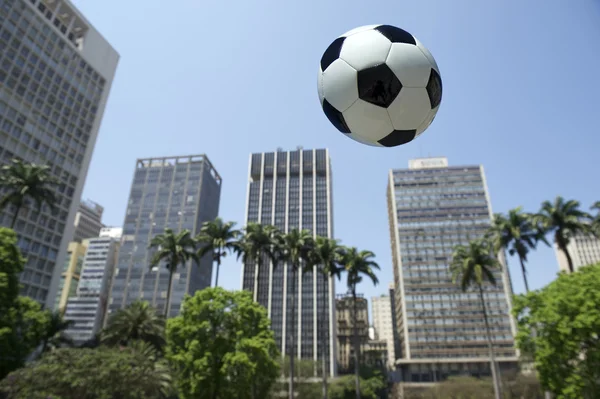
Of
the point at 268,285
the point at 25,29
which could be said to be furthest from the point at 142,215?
the point at 25,29

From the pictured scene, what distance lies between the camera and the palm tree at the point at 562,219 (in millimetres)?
33250

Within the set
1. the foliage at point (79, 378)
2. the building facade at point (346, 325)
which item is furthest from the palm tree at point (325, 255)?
the building facade at point (346, 325)

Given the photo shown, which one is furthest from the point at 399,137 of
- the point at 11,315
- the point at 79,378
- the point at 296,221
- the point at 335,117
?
the point at 296,221

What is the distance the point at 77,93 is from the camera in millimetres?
76438

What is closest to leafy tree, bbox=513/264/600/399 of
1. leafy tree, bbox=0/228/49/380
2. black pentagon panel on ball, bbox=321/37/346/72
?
black pentagon panel on ball, bbox=321/37/346/72

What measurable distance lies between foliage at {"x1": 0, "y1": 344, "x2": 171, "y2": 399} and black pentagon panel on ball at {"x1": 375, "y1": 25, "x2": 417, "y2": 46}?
2161 cm

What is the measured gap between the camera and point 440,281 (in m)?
101

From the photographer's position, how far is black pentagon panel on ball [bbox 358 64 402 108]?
5.12m

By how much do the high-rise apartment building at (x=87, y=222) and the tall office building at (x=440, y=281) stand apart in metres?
149

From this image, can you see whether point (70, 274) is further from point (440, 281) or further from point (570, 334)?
point (570, 334)

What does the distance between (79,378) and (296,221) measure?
116 metres

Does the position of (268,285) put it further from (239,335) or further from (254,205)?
(239,335)

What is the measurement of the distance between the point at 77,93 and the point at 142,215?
6697 centimetres

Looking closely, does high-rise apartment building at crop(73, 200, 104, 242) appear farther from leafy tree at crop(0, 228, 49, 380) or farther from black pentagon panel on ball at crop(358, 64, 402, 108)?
black pentagon panel on ball at crop(358, 64, 402, 108)
